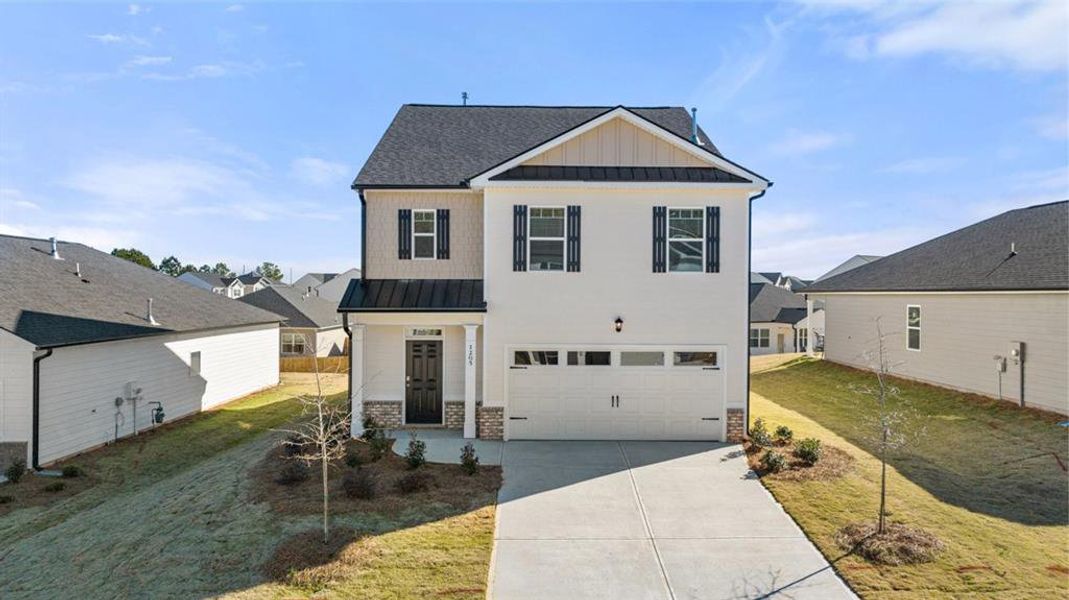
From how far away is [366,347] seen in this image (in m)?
12.4

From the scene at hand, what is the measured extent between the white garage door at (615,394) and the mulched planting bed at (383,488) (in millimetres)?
2288

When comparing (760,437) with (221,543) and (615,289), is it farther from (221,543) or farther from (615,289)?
(221,543)

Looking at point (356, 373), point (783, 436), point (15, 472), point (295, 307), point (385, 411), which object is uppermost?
point (295, 307)

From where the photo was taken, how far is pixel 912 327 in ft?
60.6

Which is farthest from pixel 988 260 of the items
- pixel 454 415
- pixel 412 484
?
pixel 412 484

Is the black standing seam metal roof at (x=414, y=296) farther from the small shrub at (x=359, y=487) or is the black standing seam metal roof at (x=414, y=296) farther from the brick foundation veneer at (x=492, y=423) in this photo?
the small shrub at (x=359, y=487)

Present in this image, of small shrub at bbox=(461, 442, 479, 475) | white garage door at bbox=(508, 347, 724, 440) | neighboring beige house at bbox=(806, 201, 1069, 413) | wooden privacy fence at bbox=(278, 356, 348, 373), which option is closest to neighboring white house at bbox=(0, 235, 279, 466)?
wooden privacy fence at bbox=(278, 356, 348, 373)

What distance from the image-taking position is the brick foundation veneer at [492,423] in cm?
1183

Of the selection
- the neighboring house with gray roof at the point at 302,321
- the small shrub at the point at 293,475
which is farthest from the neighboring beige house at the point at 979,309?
the neighboring house with gray roof at the point at 302,321

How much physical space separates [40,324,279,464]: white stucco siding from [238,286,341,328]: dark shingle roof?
1007 centimetres

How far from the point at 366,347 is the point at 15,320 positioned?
7.48 metres

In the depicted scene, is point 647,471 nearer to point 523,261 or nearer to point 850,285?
point 523,261

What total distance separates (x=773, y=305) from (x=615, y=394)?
30.0m

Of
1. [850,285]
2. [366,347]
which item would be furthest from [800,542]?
[850,285]
